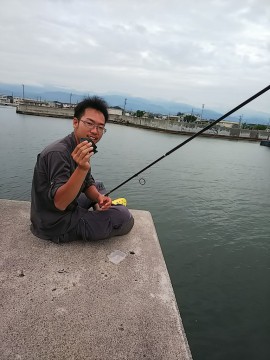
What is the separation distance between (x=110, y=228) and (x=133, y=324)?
4.34ft

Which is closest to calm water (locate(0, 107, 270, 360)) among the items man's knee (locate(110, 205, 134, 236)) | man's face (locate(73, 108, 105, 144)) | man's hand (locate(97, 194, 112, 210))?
man's knee (locate(110, 205, 134, 236))

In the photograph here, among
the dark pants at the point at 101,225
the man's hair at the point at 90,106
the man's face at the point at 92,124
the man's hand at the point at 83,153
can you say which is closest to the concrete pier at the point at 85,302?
the dark pants at the point at 101,225

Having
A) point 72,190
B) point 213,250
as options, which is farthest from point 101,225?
point 213,250

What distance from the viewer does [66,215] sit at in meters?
3.07

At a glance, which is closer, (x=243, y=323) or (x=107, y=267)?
(x=107, y=267)

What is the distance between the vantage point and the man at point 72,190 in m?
2.47

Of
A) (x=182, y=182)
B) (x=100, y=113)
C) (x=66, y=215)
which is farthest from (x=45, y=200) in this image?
(x=182, y=182)

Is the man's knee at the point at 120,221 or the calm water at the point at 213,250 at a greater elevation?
the man's knee at the point at 120,221

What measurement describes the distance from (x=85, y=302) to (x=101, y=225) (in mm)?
1049

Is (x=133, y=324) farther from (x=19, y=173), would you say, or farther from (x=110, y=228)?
(x=19, y=173)

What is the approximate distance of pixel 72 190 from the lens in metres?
2.45

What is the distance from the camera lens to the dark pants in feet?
10.4

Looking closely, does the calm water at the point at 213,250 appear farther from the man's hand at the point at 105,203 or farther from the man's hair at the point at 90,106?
the man's hair at the point at 90,106

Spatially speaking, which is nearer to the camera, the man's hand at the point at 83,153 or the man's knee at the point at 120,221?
the man's hand at the point at 83,153
